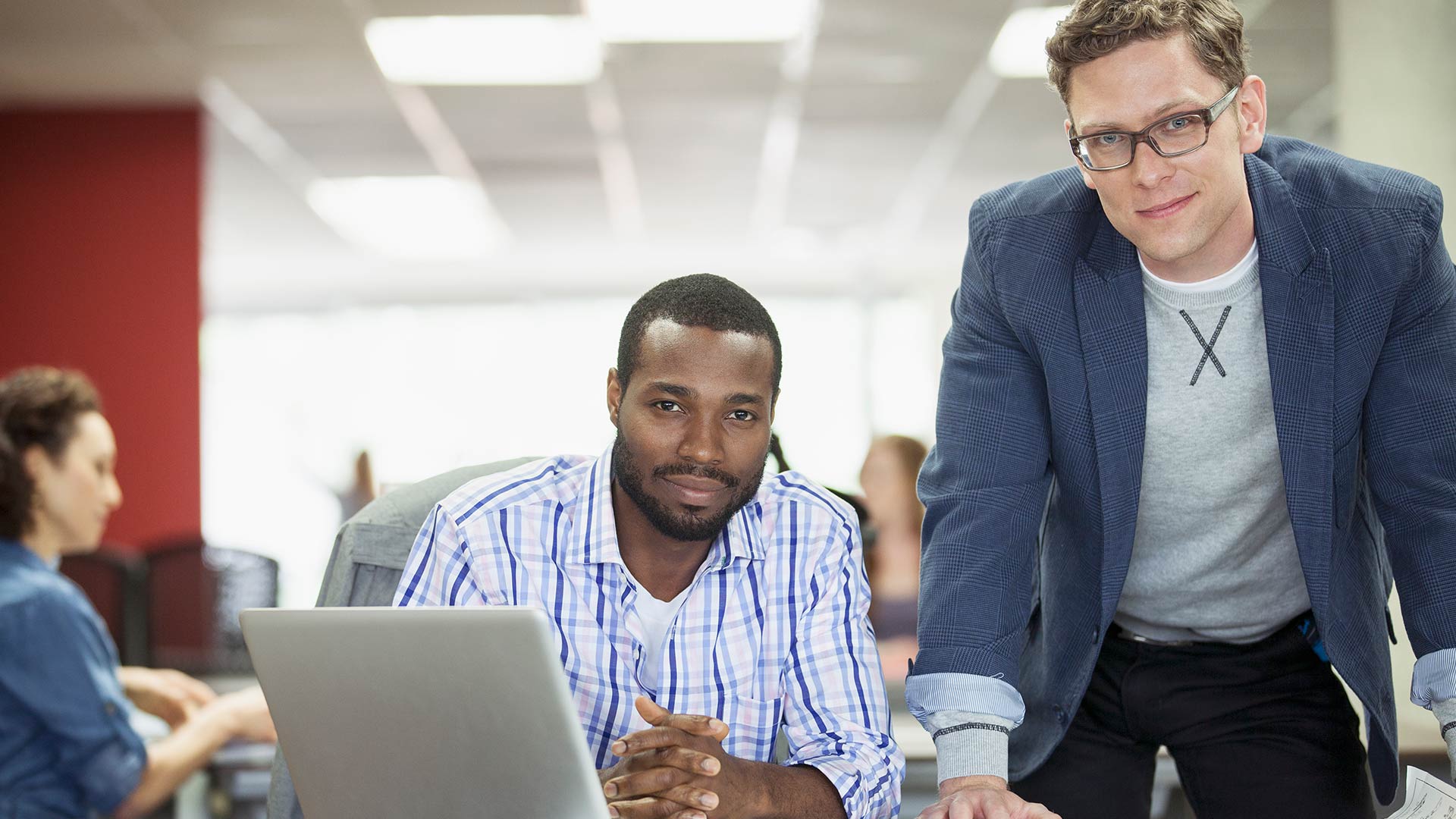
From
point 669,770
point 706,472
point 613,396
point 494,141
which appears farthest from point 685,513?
point 494,141

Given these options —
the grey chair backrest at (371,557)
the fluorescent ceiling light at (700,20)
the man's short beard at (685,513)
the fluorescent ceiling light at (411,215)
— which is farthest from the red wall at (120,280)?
the man's short beard at (685,513)

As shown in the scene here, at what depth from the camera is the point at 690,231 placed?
902cm

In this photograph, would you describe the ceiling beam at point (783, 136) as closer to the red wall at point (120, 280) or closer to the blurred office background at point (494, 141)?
the blurred office background at point (494, 141)

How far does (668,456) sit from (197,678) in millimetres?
2328

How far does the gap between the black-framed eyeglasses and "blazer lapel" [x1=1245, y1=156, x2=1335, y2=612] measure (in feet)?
0.59

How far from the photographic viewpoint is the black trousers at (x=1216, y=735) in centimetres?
154

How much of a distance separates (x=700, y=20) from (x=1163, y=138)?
3738mm

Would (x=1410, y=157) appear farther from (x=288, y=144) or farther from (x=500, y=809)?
(x=288, y=144)

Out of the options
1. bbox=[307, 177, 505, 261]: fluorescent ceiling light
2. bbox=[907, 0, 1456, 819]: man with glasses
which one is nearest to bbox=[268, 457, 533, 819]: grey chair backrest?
bbox=[907, 0, 1456, 819]: man with glasses

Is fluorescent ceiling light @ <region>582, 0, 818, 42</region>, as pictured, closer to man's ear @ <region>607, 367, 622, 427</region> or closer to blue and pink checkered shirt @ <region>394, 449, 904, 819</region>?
man's ear @ <region>607, 367, 622, 427</region>

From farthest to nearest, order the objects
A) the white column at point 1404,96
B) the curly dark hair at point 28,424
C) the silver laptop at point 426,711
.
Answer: the white column at point 1404,96, the curly dark hair at point 28,424, the silver laptop at point 426,711

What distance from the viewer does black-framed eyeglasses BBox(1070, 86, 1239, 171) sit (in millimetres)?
1379

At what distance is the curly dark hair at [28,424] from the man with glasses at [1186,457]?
6.05 feet

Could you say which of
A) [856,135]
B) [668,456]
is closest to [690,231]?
[856,135]
